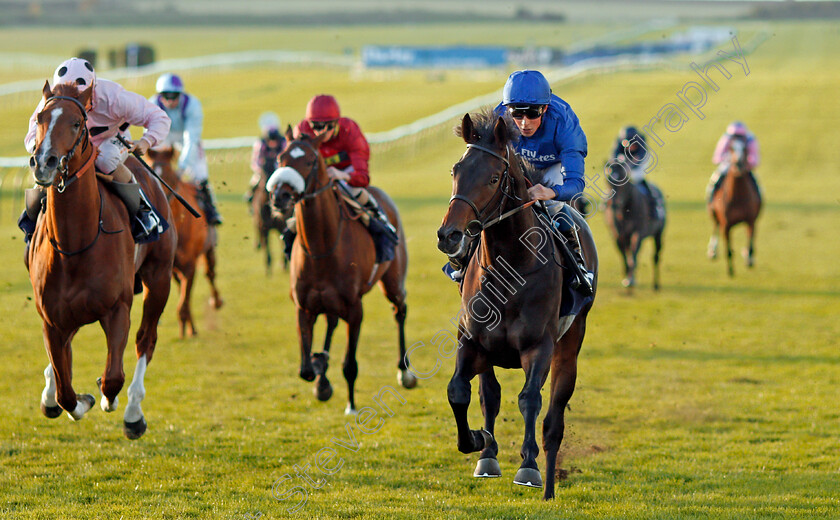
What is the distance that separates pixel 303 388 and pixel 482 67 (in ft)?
181

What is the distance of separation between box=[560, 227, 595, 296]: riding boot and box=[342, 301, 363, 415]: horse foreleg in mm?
2542

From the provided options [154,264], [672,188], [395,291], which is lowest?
[672,188]

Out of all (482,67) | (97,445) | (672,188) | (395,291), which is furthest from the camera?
(482,67)

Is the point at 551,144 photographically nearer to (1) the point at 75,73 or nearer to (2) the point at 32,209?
(1) the point at 75,73

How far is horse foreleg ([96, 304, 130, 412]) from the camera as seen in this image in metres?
6.02

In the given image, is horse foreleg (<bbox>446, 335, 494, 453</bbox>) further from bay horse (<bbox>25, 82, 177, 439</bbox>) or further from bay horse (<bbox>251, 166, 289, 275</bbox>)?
bay horse (<bbox>251, 166, 289, 275</bbox>)

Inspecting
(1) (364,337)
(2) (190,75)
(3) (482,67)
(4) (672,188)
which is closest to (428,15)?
(3) (482,67)

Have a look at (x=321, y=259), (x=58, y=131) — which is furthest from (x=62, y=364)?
(x=321, y=259)

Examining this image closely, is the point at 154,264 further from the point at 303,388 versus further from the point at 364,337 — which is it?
the point at 364,337

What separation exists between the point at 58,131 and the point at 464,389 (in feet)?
8.58

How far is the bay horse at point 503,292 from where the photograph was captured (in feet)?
16.6

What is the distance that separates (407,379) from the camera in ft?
30.4

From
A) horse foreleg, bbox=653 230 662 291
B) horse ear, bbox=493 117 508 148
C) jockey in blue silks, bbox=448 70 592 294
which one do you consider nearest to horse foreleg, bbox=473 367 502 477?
jockey in blue silks, bbox=448 70 592 294

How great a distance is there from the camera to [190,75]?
5619 centimetres
